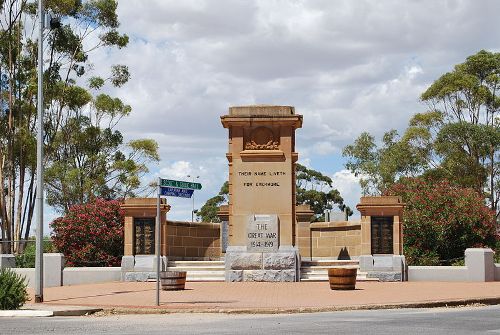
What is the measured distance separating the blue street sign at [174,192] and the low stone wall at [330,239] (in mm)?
15691

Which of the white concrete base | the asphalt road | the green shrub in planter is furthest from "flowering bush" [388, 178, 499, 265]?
the white concrete base

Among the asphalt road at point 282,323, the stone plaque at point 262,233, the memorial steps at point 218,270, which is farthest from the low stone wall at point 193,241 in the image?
the asphalt road at point 282,323

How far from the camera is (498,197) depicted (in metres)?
58.5

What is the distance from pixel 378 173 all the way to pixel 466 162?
728 cm

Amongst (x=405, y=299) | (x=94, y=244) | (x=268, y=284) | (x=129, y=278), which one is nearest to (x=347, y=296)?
(x=405, y=299)

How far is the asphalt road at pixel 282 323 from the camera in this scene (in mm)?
13977

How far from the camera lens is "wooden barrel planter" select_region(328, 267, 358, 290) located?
920 inches

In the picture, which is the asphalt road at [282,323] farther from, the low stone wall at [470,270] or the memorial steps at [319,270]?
the memorial steps at [319,270]

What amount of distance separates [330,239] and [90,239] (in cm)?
1043

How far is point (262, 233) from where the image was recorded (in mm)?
28297

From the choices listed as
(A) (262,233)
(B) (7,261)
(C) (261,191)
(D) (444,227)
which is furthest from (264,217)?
(B) (7,261)

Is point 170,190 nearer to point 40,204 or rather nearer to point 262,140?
point 40,204

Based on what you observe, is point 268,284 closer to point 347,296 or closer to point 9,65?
point 347,296

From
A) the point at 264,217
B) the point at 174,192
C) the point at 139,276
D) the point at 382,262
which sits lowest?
the point at 139,276
